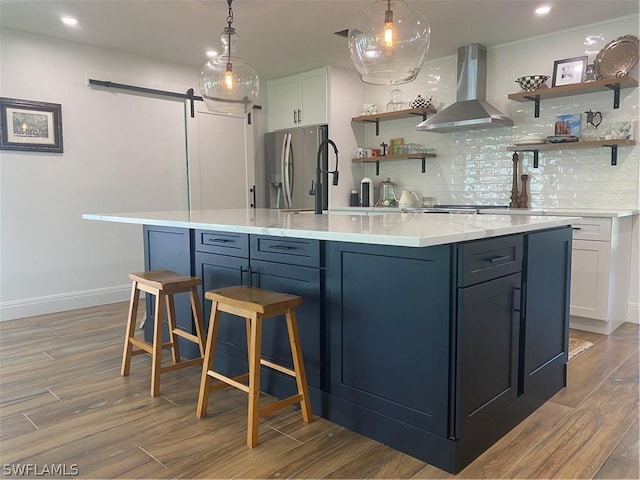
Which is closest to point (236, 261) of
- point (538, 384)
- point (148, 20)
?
point (538, 384)

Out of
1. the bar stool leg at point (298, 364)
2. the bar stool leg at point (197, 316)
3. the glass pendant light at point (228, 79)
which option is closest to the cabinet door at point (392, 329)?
the bar stool leg at point (298, 364)

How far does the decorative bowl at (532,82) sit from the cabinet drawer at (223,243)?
3013 mm

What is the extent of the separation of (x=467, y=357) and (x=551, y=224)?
2.89ft

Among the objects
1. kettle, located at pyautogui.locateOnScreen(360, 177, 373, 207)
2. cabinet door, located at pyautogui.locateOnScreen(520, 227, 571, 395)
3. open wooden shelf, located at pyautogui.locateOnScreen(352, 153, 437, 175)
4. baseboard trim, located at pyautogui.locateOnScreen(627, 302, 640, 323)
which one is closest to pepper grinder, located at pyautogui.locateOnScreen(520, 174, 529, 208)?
open wooden shelf, located at pyautogui.locateOnScreen(352, 153, 437, 175)

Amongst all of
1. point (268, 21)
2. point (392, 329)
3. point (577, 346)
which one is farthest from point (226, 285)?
point (577, 346)

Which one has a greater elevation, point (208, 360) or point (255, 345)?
point (255, 345)

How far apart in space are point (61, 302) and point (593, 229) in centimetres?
453

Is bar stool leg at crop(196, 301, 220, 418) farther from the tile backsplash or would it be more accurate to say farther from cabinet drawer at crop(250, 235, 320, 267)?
the tile backsplash

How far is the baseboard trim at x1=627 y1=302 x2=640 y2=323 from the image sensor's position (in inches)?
155

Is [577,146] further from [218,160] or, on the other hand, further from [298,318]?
[218,160]

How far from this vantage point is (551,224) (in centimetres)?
228

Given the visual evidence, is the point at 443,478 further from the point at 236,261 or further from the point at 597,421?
the point at 236,261

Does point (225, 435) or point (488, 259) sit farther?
point (225, 435)

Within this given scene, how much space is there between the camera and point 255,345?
201cm
